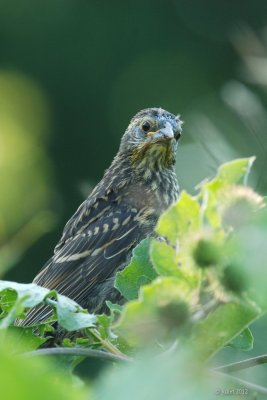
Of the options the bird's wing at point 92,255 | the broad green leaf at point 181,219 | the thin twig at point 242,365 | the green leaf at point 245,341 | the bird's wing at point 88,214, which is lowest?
the bird's wing at point 92,255

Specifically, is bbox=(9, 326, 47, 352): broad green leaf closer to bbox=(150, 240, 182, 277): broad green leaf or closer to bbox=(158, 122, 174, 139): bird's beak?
bbox=(150, 240, 182, 277): broad green leaf

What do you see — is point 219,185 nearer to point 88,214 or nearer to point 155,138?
point 88,214

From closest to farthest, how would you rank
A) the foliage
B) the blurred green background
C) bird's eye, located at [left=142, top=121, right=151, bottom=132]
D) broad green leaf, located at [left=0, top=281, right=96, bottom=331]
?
1. the foliage
2. broad green leaf, located at [left=0, top=281, right=96, bottom=331]
3. bird's eye, located at [left=142, top=121, right=151, bottom=132]
4. the blurred green background

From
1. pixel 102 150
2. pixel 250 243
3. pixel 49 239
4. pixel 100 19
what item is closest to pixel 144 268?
pixel 250 243

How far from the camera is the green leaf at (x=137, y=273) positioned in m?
1.63

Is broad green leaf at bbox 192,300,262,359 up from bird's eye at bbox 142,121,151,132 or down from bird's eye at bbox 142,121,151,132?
up

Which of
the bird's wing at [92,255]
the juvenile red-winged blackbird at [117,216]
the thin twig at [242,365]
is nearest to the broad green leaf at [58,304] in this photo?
the thin twig at [242,365]

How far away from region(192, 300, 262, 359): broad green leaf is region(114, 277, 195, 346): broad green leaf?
0.02 m

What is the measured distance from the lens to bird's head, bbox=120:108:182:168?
473 cm

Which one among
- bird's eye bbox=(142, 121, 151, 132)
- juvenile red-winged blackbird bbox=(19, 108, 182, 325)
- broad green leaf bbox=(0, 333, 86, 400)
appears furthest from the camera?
bird's eye bbox=(142, 121, 151, 132)

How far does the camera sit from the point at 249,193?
0.94m

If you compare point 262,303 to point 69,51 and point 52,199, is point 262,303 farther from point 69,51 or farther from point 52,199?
point 69,51

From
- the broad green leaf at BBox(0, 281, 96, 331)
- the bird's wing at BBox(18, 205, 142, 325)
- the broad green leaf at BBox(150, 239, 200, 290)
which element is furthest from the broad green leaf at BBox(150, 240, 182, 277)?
the bird's wing at BBox(18, 205, 142, 325)

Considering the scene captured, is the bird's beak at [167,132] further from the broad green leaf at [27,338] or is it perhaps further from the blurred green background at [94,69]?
the broad green leaf at [27,338]
